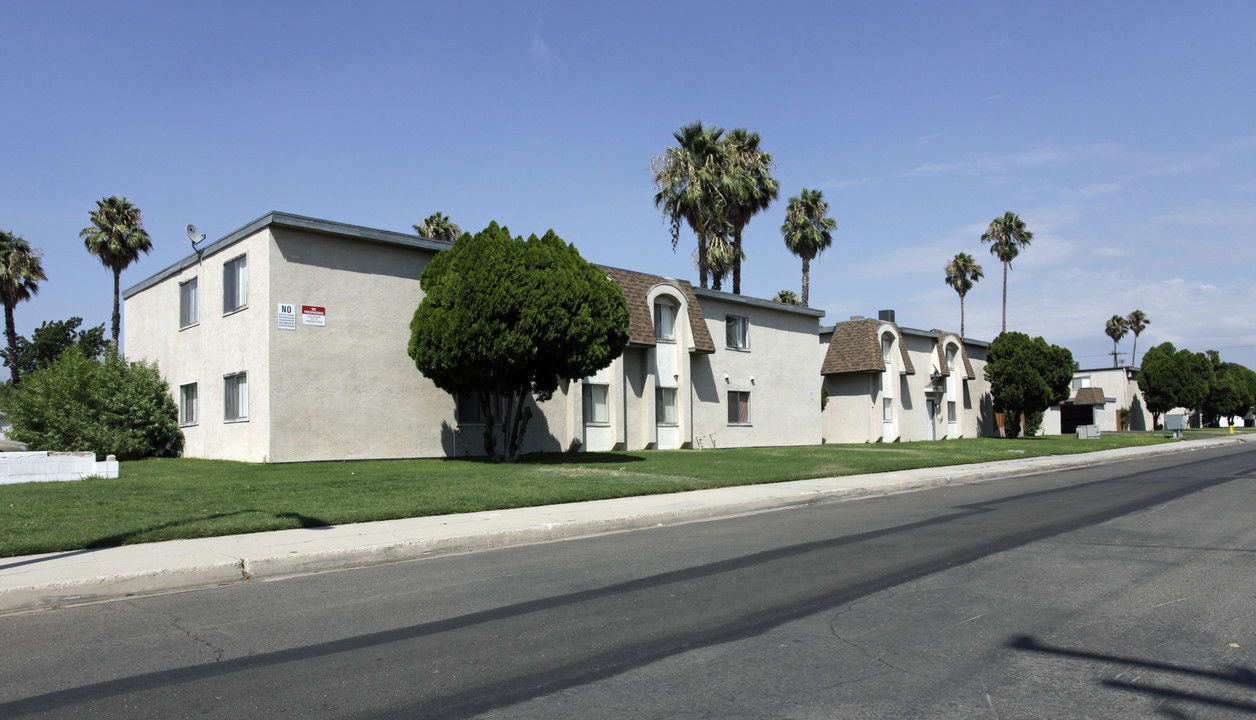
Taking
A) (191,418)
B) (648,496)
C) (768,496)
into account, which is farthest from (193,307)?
(768,496)

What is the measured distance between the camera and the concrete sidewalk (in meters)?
8.20

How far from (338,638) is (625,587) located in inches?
103

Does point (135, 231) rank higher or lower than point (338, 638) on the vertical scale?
higher

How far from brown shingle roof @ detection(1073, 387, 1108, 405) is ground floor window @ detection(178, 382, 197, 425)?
6620 cm

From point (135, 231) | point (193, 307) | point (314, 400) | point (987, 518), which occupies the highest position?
point (135, 231)

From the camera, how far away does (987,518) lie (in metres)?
12.8

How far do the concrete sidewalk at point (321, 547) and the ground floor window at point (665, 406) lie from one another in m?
14.0

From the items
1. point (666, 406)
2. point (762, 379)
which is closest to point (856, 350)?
point (762, 379)

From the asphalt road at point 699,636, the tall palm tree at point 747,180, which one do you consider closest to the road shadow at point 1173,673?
the asphalt road at point 699,636

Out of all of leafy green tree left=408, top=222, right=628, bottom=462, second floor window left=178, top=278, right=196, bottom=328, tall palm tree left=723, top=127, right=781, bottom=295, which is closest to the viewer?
leafy green tree left=408, top=222, right=628, bottom=462

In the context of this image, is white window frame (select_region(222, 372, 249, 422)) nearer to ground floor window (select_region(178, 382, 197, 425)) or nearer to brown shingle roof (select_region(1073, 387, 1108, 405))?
ground floor window (select_region(178, 382, 197, 425))

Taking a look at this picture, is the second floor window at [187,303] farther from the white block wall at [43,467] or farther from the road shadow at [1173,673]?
the road shadow at [1173,673]

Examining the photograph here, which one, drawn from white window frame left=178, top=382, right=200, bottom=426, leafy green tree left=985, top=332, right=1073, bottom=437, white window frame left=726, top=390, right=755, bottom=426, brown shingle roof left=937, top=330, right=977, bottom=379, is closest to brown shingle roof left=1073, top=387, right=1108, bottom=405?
leafy green tree left=985, top=332, right=1073, bottom=437

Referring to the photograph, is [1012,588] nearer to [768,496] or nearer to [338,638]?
[338,638]
